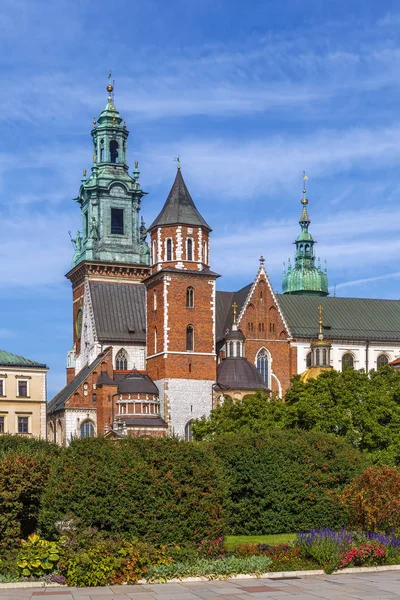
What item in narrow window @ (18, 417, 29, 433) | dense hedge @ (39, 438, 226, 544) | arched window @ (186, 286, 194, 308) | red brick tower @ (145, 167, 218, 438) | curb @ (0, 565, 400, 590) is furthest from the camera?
narrow window @ (18, 417, 29, 433)

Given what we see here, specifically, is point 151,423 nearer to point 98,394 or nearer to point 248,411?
point 98,394

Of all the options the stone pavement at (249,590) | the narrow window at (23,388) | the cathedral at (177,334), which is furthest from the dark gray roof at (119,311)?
the stone pavement at (249,590)

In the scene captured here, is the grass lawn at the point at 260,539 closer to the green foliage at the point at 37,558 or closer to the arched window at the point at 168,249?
the green foliage at the point at 37,558

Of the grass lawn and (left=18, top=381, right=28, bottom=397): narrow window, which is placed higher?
(left=18, top=381, right=28, bottom=397): narrow window

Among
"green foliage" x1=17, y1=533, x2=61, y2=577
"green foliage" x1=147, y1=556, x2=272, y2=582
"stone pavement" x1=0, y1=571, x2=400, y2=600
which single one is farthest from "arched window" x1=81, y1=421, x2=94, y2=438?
"stone pavement" x1=0, y1=571, x2=400, y2=600

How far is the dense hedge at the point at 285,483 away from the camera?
36.8 metres

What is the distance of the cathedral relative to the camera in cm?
7819

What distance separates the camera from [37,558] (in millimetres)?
25719

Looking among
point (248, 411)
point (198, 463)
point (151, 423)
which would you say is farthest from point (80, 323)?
point (198, 463)

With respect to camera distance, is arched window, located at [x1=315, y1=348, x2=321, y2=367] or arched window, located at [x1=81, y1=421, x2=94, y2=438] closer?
arched window, located at [x1=81, y1=421, x2=94, y2=438]

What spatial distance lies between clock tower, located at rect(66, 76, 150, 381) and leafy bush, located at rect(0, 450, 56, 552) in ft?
212

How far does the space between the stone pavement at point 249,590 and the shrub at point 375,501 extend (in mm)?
4616

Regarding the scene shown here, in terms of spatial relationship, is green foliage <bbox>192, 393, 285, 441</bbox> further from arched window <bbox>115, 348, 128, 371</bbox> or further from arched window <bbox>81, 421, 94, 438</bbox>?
arched window <bbox>115, 348, 128, 371</bbox>

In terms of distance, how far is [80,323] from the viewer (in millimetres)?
96625
